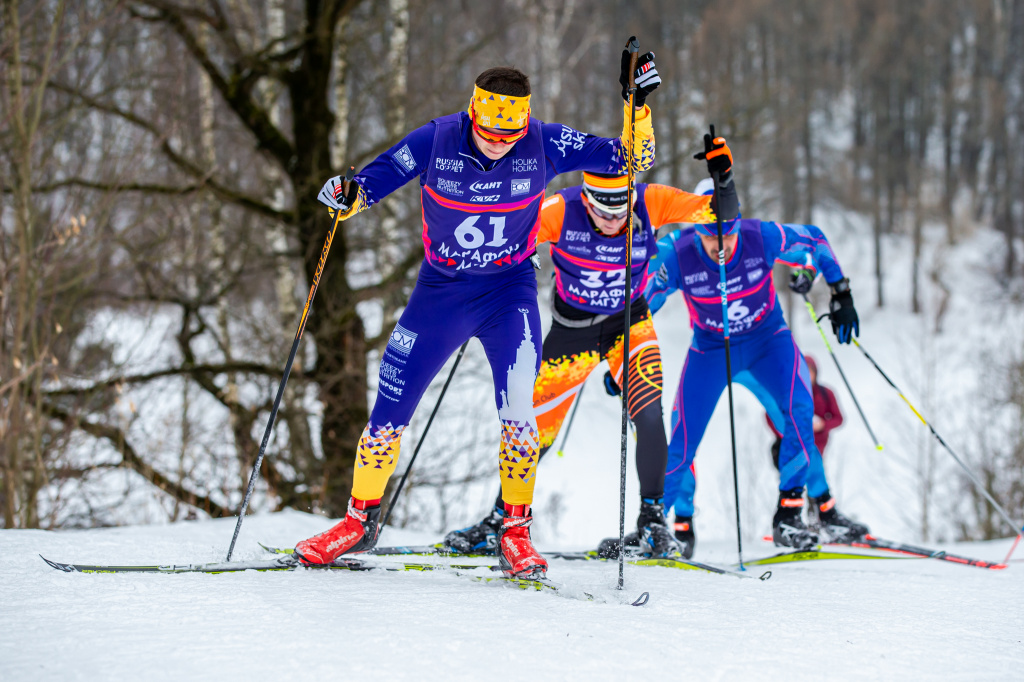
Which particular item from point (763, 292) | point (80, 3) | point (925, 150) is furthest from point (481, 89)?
point (925, 150)

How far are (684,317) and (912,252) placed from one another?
1095 cm

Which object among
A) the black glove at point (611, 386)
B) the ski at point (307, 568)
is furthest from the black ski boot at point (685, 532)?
the ski at point (307, 568)

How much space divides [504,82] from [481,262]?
720 millimetres

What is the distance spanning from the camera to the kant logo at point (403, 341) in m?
3.19

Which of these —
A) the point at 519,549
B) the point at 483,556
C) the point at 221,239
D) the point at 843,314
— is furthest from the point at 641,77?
the point at 221,239

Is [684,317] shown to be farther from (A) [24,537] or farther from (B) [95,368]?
(A) [24,537]

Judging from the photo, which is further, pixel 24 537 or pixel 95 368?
pixel 95 368

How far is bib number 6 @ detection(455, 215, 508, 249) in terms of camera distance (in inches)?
124

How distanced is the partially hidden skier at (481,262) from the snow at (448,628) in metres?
0.37

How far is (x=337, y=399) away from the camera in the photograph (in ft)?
25.1

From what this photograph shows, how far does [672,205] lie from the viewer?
418cm

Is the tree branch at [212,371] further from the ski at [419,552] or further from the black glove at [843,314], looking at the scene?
the black glove at [843,314]

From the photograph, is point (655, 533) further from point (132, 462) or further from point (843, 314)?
point (132, 462)

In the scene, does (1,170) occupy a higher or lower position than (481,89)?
higher
